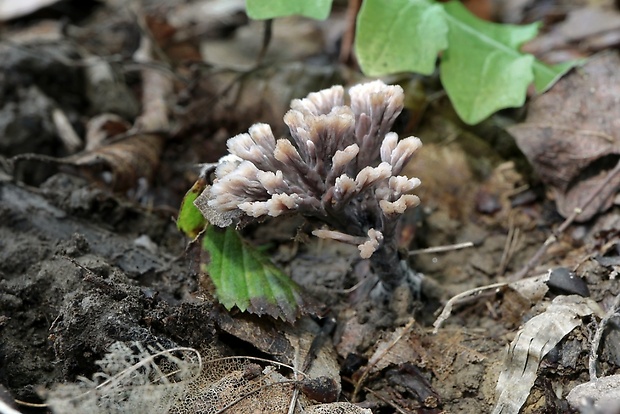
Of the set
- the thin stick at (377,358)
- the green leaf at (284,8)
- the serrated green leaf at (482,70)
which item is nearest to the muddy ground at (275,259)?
the thin stick at (377,358)

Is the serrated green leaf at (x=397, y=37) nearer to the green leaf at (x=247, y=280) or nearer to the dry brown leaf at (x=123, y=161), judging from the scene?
the green leaf at (x=247, y=280)

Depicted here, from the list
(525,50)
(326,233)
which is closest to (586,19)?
(525,50)

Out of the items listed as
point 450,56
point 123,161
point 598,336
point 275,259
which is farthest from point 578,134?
point 123,161

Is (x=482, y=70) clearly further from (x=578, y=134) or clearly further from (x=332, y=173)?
(x=332, y=173)

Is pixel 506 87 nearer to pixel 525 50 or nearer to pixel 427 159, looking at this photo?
pixel 427 159

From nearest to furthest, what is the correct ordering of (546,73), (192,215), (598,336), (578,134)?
(598,336)
(192,215)
(578,134)
(546,73)

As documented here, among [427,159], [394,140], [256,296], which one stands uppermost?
[394,140]
